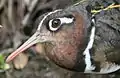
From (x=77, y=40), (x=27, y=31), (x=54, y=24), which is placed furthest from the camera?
(x=27, y=31)

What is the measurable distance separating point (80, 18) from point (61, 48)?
0.24 metres

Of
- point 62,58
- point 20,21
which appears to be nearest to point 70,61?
point 62,58

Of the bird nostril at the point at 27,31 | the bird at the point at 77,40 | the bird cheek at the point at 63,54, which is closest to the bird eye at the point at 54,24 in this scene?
the bird at the point at 77,40

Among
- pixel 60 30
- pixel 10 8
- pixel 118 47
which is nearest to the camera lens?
pixel 60 30

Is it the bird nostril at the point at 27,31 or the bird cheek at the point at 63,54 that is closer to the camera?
the bird cheek at the point at 63,54

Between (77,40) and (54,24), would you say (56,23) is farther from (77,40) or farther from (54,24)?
(77,40)

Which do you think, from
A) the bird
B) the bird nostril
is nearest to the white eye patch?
the bird

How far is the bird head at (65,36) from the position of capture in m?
2.68

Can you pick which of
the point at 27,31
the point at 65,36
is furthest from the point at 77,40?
the point at 27,31

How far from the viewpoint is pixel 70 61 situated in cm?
282

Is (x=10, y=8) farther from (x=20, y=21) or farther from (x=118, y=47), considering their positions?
(x=118, y=47)

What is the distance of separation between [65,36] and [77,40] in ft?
0.31

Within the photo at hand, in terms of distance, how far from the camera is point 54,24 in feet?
8.73

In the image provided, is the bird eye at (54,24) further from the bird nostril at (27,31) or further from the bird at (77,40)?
the bird nostril at (27,31)
